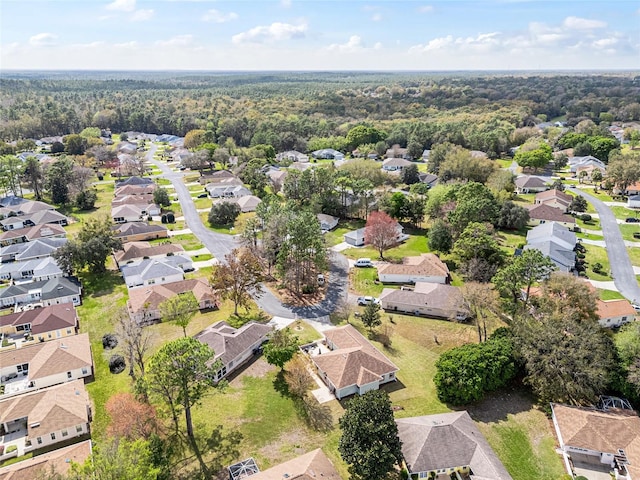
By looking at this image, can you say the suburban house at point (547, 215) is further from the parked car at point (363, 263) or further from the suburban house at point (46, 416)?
the suburban house at point (46, 416)

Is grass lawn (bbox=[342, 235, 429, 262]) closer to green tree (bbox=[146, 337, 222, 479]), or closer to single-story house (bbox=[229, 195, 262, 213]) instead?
single-story house (bbox=[229, 195, 262, 213])

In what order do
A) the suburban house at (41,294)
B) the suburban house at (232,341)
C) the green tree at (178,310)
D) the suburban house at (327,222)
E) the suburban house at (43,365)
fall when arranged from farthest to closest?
Result: the suburban house at (327,222) → the suburban house at (41,294) → the green tree at (178,310) → the suburban house at (232,341) → the suburban house at (43,365)

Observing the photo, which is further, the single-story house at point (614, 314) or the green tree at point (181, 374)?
the single-story house at point (614, 314)

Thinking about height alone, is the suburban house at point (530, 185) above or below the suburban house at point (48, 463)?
above

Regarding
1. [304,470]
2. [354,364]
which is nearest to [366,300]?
[354,364]

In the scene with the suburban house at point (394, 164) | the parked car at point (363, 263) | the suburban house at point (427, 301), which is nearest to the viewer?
the suburban house at point (427, 301)

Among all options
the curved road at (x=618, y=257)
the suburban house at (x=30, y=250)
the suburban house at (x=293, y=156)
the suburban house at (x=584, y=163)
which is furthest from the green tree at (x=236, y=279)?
the suburban house at (x=584, y=163)

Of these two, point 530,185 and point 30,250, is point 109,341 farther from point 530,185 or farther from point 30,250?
point 530,185
